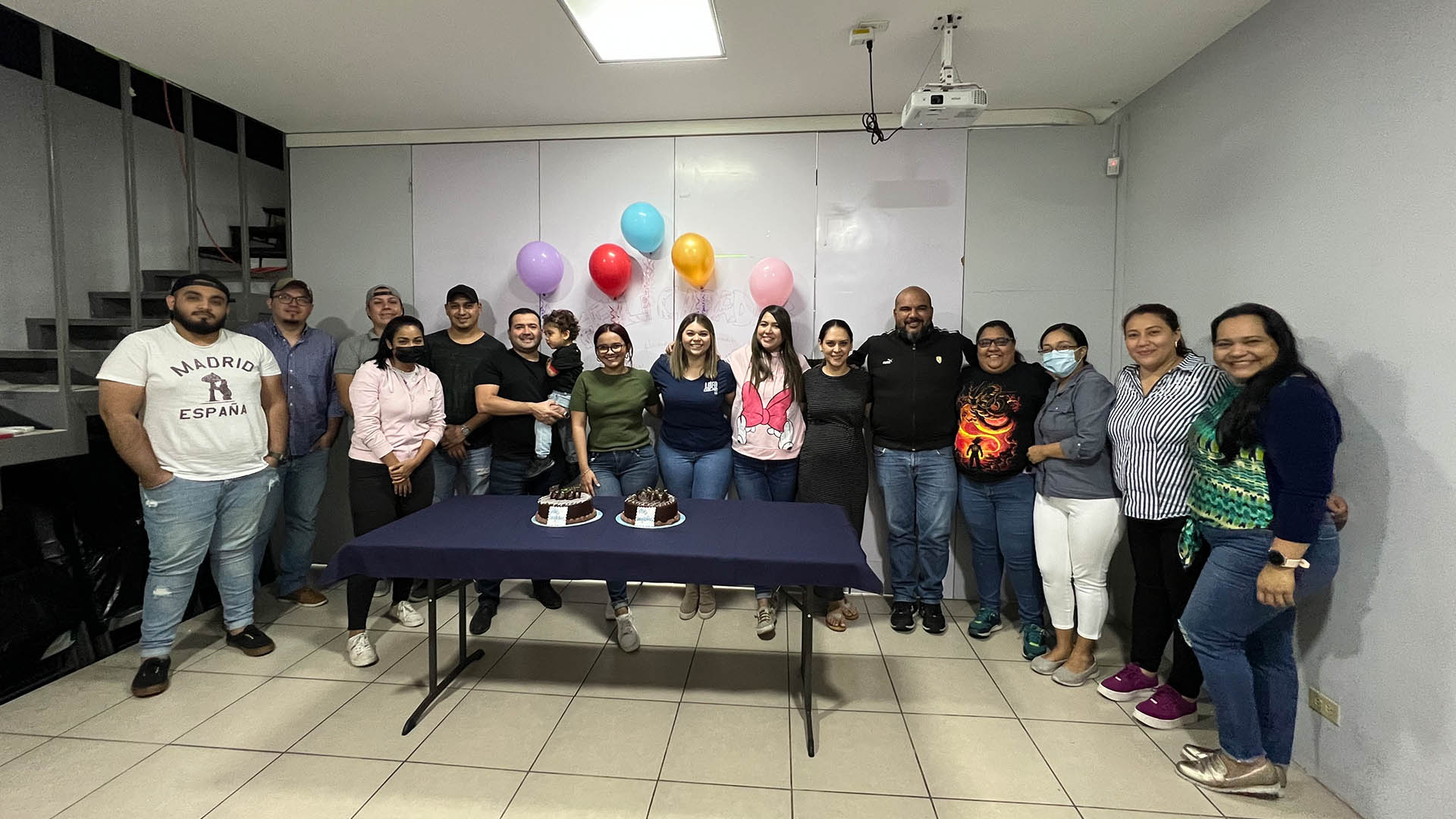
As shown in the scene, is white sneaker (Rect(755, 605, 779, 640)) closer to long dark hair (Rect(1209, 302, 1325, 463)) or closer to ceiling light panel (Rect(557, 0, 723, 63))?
long dark hair (Rect(1209, 302, 1325, 463))

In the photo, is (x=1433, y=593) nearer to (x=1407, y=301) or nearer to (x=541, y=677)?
(x=1407, y=301)

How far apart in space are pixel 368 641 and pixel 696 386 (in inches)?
79.2

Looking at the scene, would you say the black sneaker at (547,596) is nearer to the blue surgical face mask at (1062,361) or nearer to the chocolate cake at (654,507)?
the chocolate cake at (654,507)

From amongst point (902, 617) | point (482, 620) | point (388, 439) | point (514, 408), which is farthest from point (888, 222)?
point (482, 620)

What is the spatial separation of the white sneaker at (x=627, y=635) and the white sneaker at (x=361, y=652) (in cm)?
113

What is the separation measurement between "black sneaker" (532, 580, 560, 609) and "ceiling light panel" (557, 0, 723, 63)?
2.81m

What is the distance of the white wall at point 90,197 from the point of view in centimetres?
342

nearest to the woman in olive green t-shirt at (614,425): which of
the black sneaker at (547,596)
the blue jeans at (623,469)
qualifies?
the blue jeans at (623,469)

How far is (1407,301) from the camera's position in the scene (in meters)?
1.84

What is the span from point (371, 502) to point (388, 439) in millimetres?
316

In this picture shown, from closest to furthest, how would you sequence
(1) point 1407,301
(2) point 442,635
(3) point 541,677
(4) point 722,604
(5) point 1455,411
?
(5) point 1455,411 < (1) point 1407,301 < (3) point 541,677 < (2) point 442,635 < (4) point 722,604

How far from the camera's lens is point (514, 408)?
3.20 m

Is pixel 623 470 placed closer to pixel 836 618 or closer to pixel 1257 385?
pixel 836 618

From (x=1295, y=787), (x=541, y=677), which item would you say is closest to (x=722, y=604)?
(x=541, y=677)
